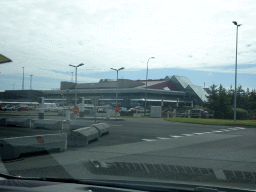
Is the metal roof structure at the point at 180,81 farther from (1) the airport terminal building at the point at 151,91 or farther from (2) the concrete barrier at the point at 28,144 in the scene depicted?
(2) the concrete barrier at the point at 28,144

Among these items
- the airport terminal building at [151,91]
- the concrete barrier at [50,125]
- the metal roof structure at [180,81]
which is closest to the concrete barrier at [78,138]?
the concrete barrier at [50,125]

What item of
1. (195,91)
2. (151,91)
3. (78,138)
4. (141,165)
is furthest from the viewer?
(195,91)

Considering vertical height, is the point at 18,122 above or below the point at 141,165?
above

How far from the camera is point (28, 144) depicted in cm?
902

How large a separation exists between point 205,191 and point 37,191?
5.41ft

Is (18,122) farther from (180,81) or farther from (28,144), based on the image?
(180,81)

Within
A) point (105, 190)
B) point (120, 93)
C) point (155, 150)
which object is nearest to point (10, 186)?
point (105, 190)

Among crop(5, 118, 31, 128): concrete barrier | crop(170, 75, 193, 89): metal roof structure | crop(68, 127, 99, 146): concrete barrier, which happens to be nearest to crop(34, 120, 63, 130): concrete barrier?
crop(5, 118, 31, 128): concrete barrier

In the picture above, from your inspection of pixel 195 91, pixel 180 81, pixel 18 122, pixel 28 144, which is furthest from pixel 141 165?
pixel 180 81

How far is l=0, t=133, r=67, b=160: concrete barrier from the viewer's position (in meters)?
8.41

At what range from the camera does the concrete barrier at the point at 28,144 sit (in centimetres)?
841

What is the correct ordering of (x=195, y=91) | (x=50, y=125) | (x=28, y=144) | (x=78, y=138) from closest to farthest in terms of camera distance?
(x=28, y=144) → (x=78, y=138) → (x=50, y=125) → (x=195, y=91)

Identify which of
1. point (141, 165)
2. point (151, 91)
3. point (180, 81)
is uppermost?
point (180, 81)

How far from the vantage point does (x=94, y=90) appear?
4303 centimetres
